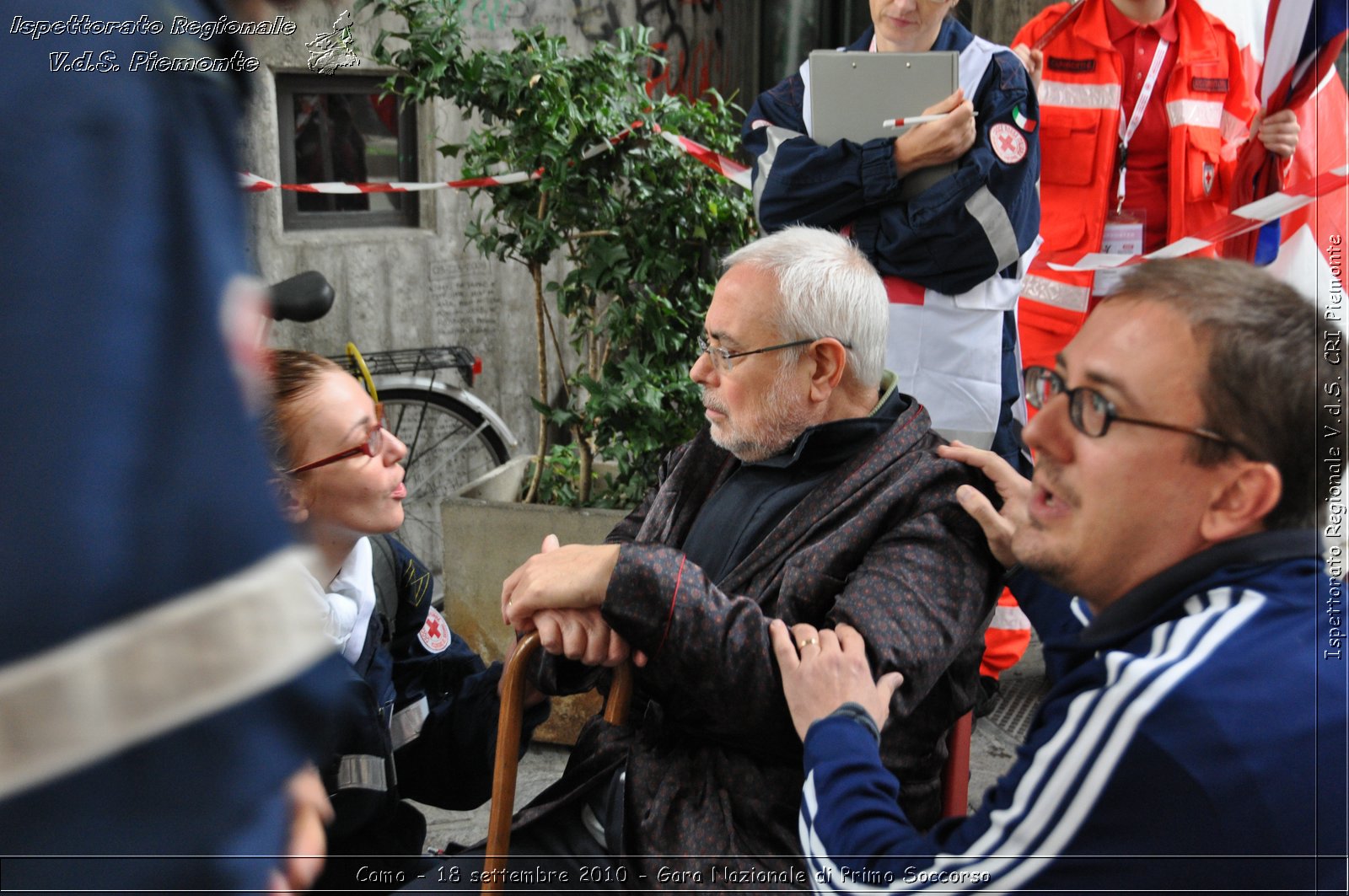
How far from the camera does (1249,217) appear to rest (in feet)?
12.6

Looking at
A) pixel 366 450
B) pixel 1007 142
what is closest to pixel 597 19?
pixel 1007 142

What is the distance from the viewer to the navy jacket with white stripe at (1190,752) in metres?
1.21

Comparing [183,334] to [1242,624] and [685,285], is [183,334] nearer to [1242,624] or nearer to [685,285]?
[1242,624]

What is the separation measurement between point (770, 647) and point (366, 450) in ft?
2.71

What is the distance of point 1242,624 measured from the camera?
126cm

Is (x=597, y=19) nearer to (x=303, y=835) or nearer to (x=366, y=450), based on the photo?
→ (x=366, y=450)

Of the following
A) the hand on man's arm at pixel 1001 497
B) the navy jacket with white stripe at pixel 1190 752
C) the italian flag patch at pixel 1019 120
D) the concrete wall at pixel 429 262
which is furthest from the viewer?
the concrete wall at pixel 429 262

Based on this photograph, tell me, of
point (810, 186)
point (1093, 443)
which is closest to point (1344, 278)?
point (810, 186)

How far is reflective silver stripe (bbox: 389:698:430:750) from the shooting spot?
2.27 metres

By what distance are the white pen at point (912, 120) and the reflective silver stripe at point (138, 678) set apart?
109 inches

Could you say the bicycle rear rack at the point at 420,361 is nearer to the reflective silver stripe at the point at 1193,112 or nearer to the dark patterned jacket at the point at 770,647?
the reflective silver stripe at the point at 1193,112

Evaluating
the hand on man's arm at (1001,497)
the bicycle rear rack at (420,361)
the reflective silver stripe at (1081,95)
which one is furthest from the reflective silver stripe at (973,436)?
the bicycle rear rack at (420,361)

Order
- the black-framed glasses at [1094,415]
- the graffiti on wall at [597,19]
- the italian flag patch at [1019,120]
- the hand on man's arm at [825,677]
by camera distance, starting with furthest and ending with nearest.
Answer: the graffiti on wall at [597,19], the italian flag patch at [1019,120], the hand on man's arm at [825,677], the black-framed glasses at [1094,415]

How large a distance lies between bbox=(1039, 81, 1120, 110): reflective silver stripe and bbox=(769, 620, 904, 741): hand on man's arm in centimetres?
277
